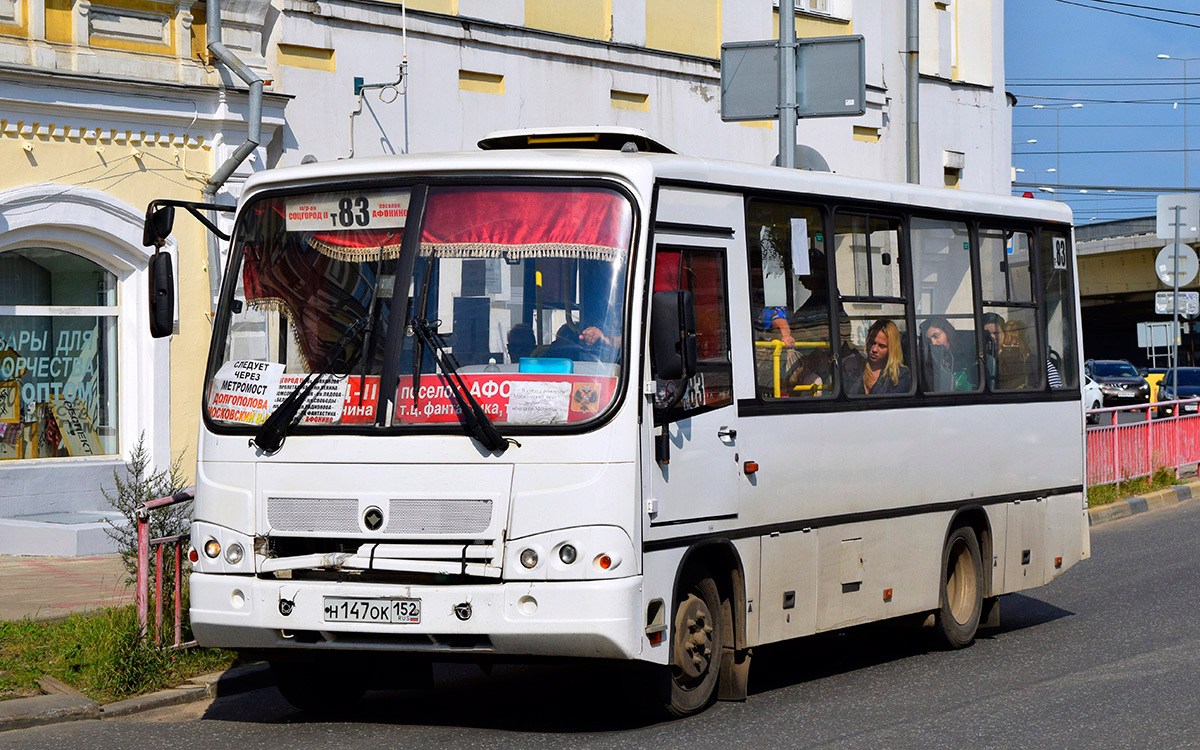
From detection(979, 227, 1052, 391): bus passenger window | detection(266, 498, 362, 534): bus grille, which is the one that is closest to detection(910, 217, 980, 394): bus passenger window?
detection(979, 227, 1052, 391): bus passenger window

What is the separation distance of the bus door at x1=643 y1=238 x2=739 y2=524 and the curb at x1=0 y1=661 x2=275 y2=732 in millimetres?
2871

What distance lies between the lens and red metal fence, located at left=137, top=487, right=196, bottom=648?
924cm

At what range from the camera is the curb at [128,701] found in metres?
8.41

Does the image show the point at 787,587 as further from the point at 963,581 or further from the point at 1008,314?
the point at 1008,314

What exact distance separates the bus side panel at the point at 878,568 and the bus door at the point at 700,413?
3.79ft

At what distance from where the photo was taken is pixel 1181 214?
25.6 meters

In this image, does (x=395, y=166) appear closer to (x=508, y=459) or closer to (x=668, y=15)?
(x=508, y=459)

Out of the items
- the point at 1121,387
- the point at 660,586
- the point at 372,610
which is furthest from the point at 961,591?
the point at 1121,387

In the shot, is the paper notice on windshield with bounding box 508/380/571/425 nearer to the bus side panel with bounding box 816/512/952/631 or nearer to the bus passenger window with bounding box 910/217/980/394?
the bus side panel with bounding box 816/512/952/631

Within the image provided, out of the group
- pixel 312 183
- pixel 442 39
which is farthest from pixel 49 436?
pixel 312 183

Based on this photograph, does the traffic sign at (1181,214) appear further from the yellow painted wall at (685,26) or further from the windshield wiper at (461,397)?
the windshield wiper at (461,397)

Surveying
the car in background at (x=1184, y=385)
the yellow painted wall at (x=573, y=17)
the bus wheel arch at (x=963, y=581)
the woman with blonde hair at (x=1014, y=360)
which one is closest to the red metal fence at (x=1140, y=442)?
the yellow painted wall at (x=573, y=17)

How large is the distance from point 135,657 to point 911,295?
5018 millimetres

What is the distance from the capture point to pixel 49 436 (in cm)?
1608
